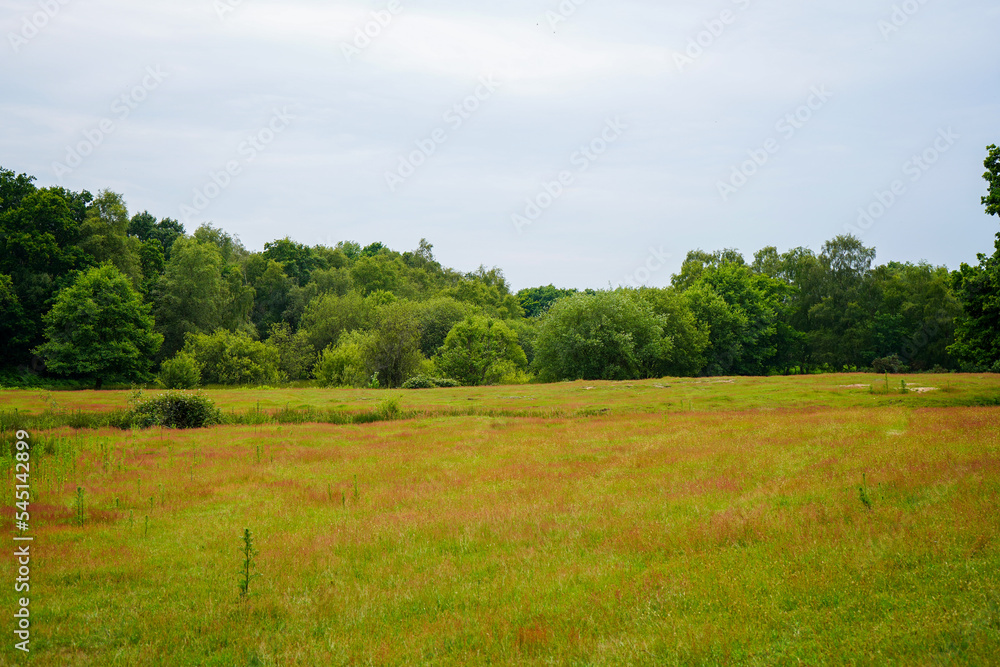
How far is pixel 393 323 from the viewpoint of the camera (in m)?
80.6

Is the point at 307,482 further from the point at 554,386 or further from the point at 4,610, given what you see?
the point at 554,386

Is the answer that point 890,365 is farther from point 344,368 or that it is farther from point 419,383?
point 344,368

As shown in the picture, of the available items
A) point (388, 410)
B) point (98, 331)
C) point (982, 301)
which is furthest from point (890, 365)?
point (98, 331)

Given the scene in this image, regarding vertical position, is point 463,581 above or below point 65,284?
below

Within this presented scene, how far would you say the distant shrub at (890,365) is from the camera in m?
85.0

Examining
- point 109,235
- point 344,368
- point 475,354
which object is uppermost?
point 109,235

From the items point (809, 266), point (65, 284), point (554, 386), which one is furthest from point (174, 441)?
point (809, 266)

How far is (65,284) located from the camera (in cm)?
7738

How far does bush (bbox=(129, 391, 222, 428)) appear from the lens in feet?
114

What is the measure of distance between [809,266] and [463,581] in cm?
10902

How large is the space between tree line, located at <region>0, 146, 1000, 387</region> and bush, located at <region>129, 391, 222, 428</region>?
1335 inches

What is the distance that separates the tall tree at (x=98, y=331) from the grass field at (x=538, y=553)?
5439 cm

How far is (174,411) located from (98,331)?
46.5 m

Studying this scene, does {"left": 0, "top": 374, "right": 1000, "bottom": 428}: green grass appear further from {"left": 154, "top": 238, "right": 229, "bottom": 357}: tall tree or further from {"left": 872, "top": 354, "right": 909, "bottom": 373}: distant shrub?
{"left": 154, "top": 238, "right": 229, "bottom": 357}: tall tree
